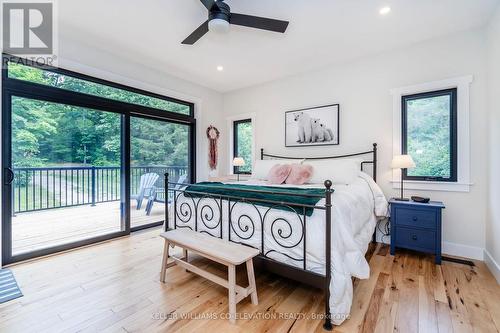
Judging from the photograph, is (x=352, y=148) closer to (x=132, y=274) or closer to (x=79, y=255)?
(x=132, y=274)

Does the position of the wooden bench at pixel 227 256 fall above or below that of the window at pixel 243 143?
below

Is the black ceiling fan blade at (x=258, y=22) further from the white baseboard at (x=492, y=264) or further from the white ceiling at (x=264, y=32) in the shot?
the white baseboard at (x=492, y=264)

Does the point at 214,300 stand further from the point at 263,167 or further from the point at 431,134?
the point at 431,134

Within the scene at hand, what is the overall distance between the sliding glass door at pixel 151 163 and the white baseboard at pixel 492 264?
14.0 feet

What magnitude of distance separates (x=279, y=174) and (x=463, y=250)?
7.71ft

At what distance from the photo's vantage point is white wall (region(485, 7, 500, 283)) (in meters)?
2.27

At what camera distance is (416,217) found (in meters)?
2.65

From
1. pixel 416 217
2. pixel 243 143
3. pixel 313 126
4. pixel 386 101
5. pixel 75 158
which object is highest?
pixel 386 101

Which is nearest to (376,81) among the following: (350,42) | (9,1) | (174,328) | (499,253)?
(350,42)

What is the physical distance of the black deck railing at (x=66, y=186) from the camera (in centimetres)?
270

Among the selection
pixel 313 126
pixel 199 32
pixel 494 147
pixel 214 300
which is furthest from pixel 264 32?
pixel 214 300

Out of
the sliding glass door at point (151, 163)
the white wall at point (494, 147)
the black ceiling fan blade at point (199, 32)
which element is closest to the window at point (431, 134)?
the white wall at point (494, 147)

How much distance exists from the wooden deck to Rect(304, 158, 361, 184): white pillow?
9.39 ft

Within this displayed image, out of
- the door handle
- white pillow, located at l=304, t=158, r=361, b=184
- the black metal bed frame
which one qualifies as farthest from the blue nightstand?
the door handle
